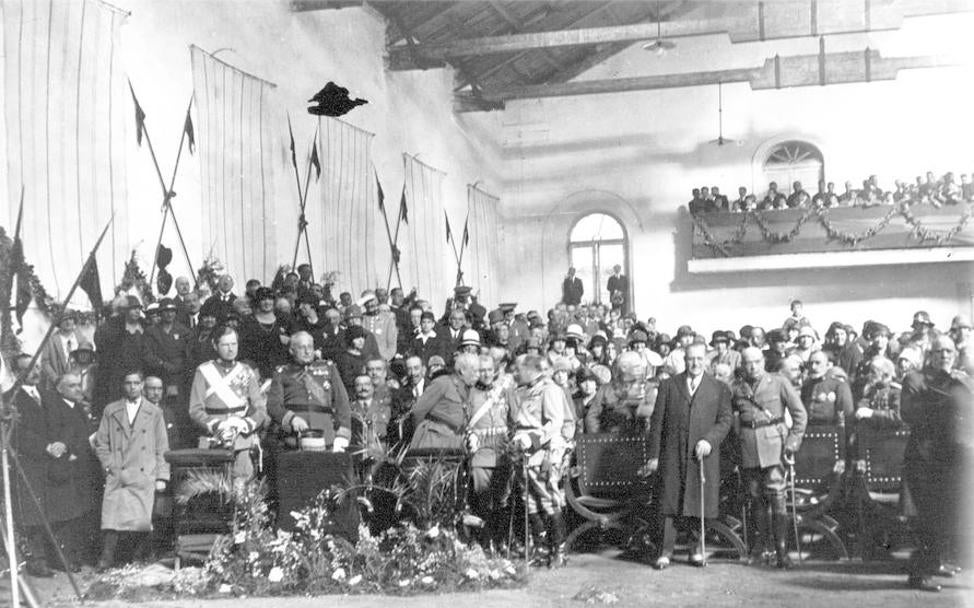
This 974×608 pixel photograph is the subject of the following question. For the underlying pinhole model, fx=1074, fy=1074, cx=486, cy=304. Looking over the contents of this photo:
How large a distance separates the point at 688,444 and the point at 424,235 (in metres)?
10.3

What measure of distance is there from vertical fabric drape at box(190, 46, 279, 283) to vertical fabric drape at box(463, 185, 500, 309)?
7.30 meters

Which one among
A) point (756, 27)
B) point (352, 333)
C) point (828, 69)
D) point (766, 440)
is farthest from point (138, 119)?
point (828, 69)

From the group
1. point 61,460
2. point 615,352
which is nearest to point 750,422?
point 61,460

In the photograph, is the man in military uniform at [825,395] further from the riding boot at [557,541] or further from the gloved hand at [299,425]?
the gloved hand at [299,425]

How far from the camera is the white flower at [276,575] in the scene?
590 cm

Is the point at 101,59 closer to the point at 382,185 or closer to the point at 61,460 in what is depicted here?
the point at 61,460

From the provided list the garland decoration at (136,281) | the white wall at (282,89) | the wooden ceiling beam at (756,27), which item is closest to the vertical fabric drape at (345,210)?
the white wall at (282,89)

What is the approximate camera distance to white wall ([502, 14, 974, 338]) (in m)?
19.1

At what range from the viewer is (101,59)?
9.12 m

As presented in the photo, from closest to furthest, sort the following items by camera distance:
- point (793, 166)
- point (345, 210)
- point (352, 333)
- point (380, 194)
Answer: point (352, 333) → point (345, 210) → point (380, 194) → point (793, 166)

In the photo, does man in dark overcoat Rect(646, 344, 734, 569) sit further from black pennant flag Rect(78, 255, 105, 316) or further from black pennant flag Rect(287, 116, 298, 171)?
black pennant flag Rect(287, 116, 298, 171)

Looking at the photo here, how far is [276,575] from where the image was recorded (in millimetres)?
5910

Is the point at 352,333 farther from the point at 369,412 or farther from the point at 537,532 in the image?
the point at 537,532

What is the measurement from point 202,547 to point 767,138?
15998mm
